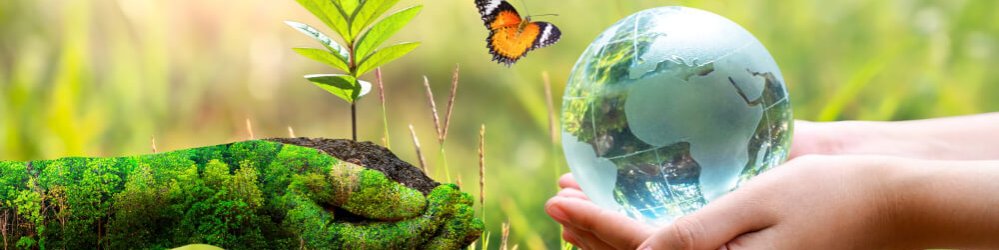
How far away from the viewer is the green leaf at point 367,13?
54.0 inches

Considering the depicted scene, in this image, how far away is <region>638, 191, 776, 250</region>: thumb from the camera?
126cm

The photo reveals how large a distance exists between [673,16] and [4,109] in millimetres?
1784

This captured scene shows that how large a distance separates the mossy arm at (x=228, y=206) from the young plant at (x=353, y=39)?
0.14 meters

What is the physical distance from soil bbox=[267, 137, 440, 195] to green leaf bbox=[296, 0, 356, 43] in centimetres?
16

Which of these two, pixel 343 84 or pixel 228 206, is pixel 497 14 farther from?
pixel 228 206

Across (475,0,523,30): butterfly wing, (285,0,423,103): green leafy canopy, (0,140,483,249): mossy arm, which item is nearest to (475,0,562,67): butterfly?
(475,0,523,30): butterfly wing

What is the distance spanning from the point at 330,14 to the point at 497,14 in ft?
0.91

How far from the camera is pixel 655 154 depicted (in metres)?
1.40

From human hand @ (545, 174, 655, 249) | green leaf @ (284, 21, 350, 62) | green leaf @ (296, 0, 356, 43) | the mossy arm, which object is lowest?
human hand @ (545, 174, 655, 249)

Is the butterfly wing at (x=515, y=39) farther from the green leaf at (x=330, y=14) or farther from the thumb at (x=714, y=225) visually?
the thumb at (x=714, y=225)

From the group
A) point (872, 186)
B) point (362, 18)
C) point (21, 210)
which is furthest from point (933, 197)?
point (21, 210)

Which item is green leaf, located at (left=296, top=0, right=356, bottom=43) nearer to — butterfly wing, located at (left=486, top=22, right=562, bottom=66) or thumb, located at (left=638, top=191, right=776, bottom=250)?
butterfly wing, located at (left=486, top=22, right=562, bottom=66)

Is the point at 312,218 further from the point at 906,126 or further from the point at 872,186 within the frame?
the point at 906,126

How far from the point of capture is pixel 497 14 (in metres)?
1.50
